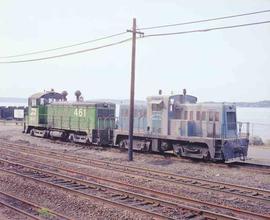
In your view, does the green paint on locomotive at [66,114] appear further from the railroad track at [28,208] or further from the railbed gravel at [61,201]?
the railroad track at [28,208]

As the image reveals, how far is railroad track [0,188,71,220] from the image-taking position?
33.7 ft

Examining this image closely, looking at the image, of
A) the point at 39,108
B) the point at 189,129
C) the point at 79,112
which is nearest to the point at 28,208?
the point at 189,129

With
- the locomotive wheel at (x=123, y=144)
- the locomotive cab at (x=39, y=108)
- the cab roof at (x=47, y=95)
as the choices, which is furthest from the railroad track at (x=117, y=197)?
the cab roof at (x=47, y=95)

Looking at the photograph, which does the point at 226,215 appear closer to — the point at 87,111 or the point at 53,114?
the point at 87,111

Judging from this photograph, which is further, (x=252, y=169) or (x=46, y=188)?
(x=252, y=169)

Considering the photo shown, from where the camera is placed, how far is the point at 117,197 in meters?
12.2

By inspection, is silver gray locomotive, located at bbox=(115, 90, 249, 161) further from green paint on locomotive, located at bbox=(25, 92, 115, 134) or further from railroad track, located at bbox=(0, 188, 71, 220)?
railroad track, located at bbox=(0, 188, 71, 220)

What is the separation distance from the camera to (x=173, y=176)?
621 inches

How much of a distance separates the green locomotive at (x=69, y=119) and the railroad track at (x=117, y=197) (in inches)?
358

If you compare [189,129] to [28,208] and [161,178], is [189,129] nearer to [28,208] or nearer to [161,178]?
[161,178]

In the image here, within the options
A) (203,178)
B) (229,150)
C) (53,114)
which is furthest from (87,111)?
(203,178)

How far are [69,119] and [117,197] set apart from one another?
1640 cm

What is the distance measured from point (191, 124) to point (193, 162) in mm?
1856

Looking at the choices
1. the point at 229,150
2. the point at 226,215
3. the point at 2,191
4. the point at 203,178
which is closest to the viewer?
the point at 226,215
